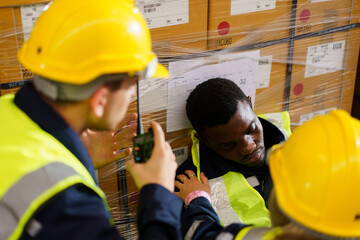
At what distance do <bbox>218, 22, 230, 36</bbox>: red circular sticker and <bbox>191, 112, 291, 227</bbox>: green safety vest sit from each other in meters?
0.52

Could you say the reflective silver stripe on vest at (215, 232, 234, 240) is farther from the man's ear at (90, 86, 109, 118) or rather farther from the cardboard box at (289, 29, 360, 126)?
the cardboard box at (289, 29, 360, 126)

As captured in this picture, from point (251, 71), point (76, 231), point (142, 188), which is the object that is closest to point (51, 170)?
point (76, 231)

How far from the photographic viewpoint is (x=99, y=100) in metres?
1.09

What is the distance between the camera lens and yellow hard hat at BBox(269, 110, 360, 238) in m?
1.07

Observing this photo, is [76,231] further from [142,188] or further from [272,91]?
[272,91]

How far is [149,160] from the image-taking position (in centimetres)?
120

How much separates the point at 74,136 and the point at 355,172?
0.76 m

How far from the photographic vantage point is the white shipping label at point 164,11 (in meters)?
1.66

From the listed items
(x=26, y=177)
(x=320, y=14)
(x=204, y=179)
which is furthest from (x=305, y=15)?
(x=26, y=177)

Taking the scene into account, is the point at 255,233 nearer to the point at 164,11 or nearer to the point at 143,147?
the point at 143,147

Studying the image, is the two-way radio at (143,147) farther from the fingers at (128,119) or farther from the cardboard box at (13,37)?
the cardboard box at (13,37)

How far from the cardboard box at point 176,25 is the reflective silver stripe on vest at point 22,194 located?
897mm

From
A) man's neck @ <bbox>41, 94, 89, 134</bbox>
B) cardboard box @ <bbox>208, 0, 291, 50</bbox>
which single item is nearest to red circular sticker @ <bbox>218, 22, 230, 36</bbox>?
cardboard box @ <bbox>208, 0, 291, 50</bbox>

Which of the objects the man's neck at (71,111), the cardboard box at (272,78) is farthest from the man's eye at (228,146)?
the man's neck at (71,111)
